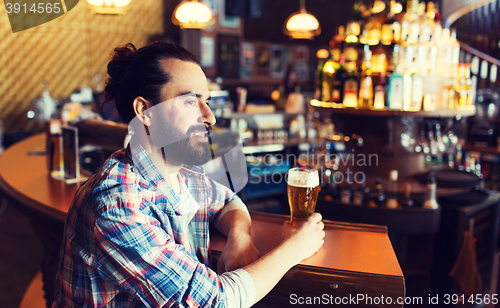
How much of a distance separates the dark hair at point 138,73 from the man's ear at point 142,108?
0.04 feet

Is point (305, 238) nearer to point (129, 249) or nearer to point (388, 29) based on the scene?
point (129, 249)

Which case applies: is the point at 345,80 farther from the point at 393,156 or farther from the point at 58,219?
the point at 58,219

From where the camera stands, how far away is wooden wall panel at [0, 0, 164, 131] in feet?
17.6

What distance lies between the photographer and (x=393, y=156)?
125 inches

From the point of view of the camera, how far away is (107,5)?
379 centimetres

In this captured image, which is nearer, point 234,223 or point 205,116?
point 205,116

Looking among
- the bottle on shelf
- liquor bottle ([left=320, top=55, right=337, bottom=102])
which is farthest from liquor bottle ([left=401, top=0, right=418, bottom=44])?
liquor bottle ([left=320, top=55, right=337, bottom=102])

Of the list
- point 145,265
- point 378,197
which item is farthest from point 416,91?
point 145,265

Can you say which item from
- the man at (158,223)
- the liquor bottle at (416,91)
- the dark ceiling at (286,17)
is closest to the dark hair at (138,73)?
Answer: the man at (158,223)

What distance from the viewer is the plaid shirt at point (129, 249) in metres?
0.90

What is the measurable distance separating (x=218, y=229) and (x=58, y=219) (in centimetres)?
71

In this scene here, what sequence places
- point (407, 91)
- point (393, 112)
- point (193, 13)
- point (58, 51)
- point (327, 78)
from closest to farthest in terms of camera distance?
point (393, 112)
point (407, 91)
point (327, 78)
point (193, 13)
point (58, 51)

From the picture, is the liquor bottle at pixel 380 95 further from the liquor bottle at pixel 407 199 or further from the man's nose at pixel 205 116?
the man's nose at pixel 205 116

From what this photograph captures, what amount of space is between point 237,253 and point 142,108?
52 cm
